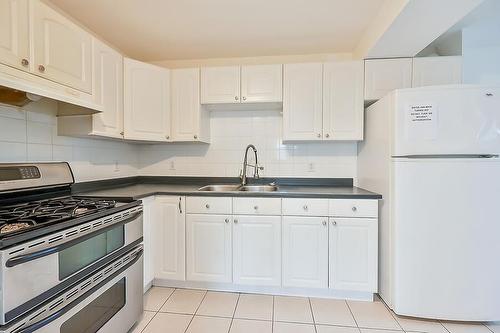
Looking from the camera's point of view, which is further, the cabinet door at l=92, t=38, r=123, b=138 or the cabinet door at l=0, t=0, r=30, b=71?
the cabinet door at l=92, t=38, r=123, b=138

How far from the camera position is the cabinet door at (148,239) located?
2035 mm

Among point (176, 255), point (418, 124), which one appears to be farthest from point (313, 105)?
point (176, 255)

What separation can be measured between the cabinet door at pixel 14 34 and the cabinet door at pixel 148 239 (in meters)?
1.14

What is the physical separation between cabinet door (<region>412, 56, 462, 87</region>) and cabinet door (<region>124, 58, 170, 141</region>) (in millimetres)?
2273

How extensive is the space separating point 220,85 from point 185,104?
390 mm

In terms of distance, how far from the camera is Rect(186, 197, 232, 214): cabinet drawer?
2.11 m

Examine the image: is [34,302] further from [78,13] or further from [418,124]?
[418,124]

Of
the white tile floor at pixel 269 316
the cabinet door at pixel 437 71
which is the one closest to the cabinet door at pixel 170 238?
the white tile floor at pixel 269 316

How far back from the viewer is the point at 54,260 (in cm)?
107

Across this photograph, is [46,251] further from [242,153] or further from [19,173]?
[242,153]

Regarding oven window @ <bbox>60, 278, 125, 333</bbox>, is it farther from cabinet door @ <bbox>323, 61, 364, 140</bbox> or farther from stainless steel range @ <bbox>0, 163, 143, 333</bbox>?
cabinet door @ <bbox>323, 61, 364, 140</bbox>

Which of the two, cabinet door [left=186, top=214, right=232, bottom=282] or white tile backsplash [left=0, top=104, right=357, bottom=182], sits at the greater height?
white tile backsplash [left=0, top=104, right=357, bottom=182]

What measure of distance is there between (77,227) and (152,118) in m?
1.39

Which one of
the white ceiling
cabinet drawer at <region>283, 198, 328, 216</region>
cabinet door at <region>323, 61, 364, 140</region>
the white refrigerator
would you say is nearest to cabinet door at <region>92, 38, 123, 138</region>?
the white ceiling
